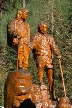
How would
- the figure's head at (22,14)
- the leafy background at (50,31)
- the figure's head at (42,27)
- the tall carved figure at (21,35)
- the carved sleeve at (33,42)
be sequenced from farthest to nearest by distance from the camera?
1. the leafy background at (50,31)
2. the figure's head at (42,27)
3. the carved sleeve at (33,42)
4. the figure's head at (22,14)
5. the tall carved figure at (21,35)

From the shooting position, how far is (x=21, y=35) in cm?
1611

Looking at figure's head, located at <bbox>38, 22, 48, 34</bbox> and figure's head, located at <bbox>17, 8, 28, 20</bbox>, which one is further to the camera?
figure's head, located at <bbox>38, 22, 48, 34</bbox>

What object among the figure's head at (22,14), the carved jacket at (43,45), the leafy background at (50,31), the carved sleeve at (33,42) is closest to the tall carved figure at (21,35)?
the figure's head at (22,14)

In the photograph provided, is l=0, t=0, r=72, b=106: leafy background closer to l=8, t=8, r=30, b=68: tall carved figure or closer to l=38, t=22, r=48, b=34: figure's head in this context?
l=38, t=22, r=48, b=34: figure's head

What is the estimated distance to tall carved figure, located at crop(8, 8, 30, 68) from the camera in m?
16.0

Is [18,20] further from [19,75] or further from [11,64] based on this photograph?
[11,64]

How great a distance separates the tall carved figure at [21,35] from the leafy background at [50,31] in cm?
1132

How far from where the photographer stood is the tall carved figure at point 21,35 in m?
16.0

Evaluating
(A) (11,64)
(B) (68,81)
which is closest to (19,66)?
(B) (68,81)

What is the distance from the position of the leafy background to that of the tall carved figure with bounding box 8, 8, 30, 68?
11.3 meters

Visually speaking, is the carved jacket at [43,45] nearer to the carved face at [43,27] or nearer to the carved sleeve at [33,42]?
the carved sleeve at [33,42]

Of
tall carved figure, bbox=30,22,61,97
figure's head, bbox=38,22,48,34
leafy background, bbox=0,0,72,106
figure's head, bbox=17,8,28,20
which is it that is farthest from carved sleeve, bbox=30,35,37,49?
leafy background, bbox=0,0,72,106

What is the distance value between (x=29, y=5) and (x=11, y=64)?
284 inches

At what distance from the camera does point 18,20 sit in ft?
53.5
